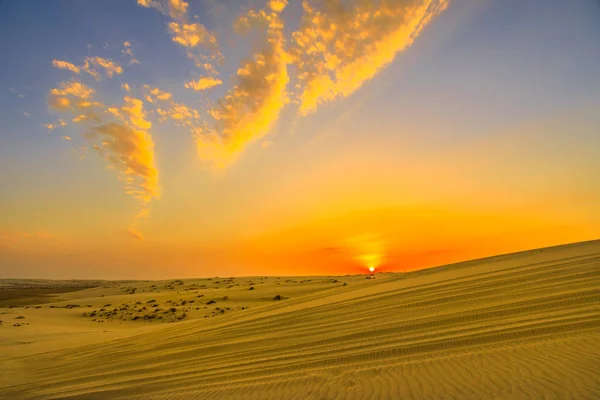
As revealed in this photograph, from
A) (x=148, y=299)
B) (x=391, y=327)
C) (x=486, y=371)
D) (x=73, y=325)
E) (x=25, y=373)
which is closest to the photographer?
(x=486, y=371)

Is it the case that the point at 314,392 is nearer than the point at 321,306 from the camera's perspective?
Yes

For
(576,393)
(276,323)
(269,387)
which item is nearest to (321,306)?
(276,323)

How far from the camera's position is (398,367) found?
14.0 feet

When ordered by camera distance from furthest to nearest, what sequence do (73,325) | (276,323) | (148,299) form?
1. (148,299)
2. (73,325)
3. (276,323)

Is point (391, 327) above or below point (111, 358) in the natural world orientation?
above

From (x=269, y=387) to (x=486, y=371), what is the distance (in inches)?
98.1

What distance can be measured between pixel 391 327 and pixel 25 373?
737 centimetres

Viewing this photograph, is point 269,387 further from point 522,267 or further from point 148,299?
point 148,299

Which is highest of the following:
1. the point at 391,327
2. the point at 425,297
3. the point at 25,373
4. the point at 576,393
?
the point at 425,297

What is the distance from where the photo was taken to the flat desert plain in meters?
3.71

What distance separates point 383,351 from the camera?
16.2ft

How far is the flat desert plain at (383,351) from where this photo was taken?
371cm

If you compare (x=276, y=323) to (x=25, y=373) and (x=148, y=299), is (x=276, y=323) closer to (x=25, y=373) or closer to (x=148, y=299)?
(x=25, y=373)

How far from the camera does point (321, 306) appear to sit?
8.83 meters
